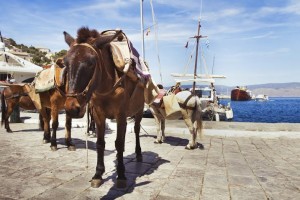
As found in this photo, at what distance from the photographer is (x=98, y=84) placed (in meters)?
3.67

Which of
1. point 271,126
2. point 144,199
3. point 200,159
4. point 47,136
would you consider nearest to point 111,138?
point 47,136

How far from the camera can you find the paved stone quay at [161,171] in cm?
393

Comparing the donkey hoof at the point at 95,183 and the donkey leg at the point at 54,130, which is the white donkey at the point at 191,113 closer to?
the donkey leg at the point at 54,130

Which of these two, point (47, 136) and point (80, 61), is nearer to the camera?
point (80, 61)

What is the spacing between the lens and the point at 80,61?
322cm

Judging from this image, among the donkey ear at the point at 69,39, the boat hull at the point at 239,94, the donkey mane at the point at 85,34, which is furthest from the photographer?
the boat hull at the point at 239,94

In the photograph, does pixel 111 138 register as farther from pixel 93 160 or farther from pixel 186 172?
pixel 186 172

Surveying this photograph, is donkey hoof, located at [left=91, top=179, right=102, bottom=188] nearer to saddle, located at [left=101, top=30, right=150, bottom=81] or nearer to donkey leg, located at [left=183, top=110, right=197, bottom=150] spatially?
saddle, located at [left=101, top=30, right=150, bottom=81]

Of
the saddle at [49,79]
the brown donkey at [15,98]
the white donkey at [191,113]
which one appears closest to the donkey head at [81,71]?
the saddle at [49,79]

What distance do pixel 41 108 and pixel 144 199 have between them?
16.5 ft

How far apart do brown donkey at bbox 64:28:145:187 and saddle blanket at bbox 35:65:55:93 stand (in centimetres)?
298

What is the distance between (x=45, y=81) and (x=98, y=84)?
13.2 ft

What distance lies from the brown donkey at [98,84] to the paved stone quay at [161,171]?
0.53 metres

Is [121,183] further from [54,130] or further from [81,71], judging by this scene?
[54,130]
